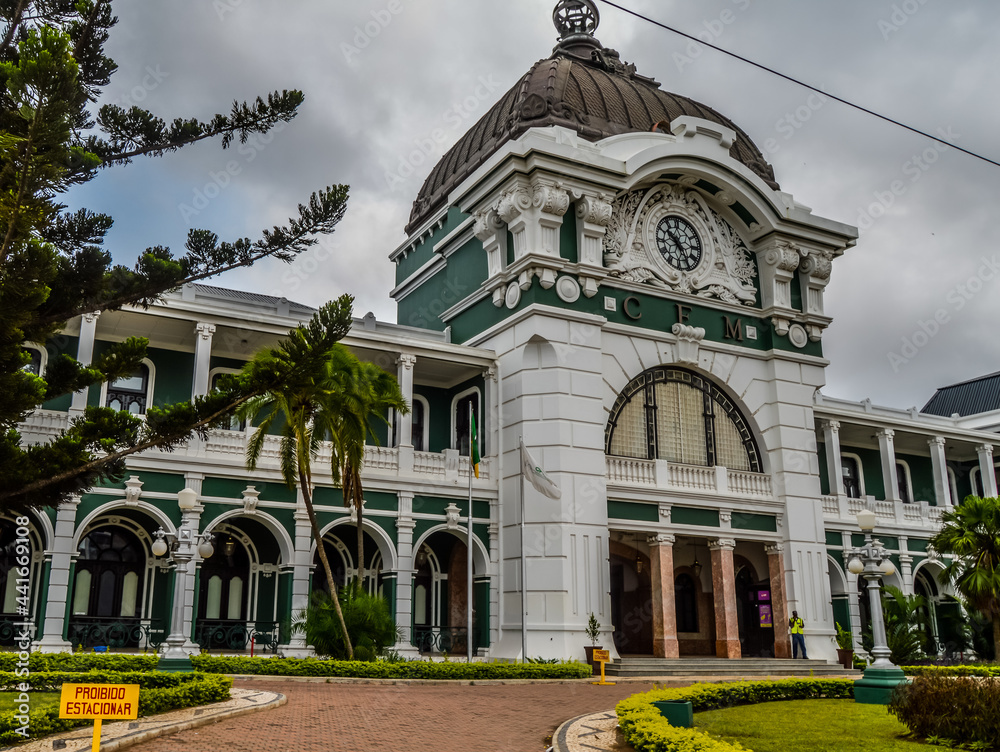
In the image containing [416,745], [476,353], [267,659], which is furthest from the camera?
[476,353]

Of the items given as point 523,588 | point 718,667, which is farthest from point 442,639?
point 718,667

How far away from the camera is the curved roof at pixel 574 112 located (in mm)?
31875

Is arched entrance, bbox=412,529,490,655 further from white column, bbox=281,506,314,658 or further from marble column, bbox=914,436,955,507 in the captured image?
marble column, bbox=914,436,955,507

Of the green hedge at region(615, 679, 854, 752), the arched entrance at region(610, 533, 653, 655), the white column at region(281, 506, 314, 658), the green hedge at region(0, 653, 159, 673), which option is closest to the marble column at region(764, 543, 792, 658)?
the arched entrance at region(610, 533, 653, 655)

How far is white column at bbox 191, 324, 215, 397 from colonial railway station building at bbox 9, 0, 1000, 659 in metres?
0.06

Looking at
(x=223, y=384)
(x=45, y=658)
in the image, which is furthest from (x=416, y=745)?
(x=45, y=658)

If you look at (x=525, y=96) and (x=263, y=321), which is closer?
(x=263, y=321)

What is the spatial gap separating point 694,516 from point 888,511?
1063 centimetres

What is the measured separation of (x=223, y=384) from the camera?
12555 mm

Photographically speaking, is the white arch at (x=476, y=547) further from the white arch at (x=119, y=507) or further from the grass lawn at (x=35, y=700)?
the grass lawn at (x=35, y=700)

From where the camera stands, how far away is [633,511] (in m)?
28.2

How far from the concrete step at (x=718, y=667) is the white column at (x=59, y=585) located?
1296 cm

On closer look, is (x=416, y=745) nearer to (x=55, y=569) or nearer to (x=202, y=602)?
(x=55, y=569)

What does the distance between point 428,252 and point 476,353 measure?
26.0ft
